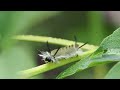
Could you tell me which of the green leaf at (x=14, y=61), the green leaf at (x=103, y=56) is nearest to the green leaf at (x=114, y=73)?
the green leaf at (x=103, y=56)

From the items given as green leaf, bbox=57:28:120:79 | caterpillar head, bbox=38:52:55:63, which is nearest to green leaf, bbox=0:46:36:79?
caterpillar head, bbox=38:52:55:63

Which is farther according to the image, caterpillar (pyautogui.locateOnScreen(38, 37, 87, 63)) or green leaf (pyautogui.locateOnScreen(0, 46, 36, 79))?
green leaf (pyautogui.locateOnScreen(0, 46, 36, 79))

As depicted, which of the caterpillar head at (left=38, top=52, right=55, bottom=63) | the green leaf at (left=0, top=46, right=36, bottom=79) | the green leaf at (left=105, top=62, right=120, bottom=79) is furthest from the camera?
the green leaf at (left=0, top=46, right=36, bottom=79)

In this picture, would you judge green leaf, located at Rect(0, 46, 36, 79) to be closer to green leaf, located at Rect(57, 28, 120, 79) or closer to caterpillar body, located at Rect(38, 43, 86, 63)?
caterpillar body, located at Rect(38, 43, 86, 63)

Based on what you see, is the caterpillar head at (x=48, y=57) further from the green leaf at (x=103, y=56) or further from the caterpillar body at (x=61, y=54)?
the green leaf at (x=103, y=56)

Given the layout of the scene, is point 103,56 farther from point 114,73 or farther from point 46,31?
point 46,31
